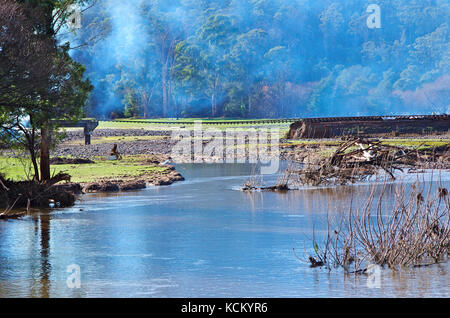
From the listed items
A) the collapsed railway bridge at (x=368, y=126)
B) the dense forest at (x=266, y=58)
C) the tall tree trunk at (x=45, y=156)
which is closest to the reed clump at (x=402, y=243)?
the tall tree trunk at (x=45, y=156)

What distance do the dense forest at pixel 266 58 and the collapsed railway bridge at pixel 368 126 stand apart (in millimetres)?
38952

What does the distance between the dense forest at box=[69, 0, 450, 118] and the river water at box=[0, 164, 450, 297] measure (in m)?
69.1

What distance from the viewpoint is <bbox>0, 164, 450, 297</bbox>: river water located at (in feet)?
41.7

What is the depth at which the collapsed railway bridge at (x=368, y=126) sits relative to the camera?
52562 mm

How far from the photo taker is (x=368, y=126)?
178 feet

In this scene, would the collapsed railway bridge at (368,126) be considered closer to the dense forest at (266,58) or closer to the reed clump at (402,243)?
the reed clump at (402,243)

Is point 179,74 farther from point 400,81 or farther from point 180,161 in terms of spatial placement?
point 180,161

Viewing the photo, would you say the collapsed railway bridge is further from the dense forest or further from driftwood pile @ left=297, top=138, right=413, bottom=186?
the dense forest

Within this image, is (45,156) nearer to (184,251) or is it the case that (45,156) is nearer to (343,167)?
(184,251)

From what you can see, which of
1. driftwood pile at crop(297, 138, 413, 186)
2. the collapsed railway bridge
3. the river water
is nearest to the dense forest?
the collapsed railway bridge

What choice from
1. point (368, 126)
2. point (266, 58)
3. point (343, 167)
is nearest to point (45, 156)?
point (343, 167)

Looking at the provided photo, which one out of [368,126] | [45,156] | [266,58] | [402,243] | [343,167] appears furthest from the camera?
[266,58]

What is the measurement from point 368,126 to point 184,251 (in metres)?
39.9

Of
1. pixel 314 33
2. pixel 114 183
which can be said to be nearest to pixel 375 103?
pixel 314 33
